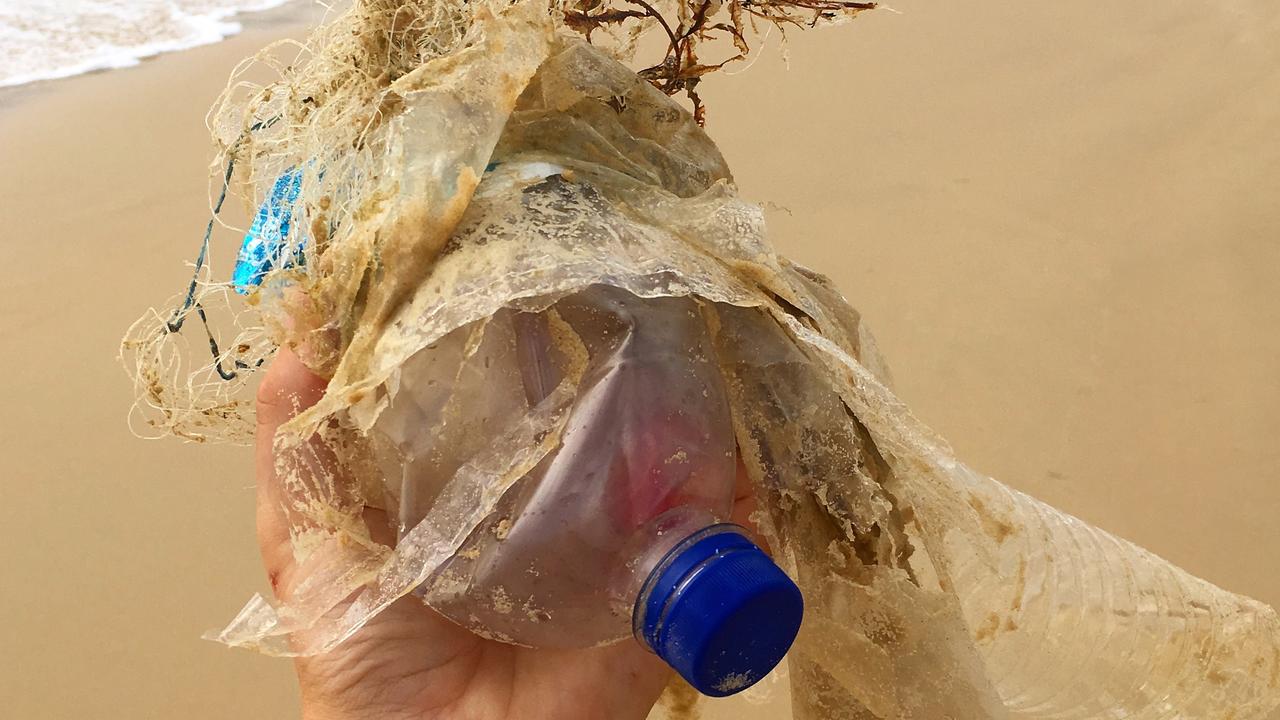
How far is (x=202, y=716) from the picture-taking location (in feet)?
4.16

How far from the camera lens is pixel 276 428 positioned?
720 mm

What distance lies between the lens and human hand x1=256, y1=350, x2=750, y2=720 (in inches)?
28.8

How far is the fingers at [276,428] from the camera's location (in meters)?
0.70

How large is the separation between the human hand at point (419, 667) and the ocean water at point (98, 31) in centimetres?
231

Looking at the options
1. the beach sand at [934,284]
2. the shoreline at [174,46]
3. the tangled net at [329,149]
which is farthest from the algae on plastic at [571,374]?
the shoreline at [174,46]

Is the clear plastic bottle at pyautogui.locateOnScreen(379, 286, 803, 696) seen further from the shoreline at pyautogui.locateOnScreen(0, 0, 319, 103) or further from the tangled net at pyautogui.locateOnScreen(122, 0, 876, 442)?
the shoreline at pyautogui.locateOnScreen(0, 0, 319, 103)

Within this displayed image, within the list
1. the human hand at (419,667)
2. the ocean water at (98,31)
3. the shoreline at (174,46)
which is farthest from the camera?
the ocean water at (98,31)

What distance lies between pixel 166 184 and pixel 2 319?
46cm

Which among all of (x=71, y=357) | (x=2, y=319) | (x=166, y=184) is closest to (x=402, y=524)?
(x=71, y=357)

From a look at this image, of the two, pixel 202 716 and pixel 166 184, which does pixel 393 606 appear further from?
pixel 166 184

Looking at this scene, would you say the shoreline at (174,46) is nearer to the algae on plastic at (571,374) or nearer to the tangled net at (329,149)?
the tangled net at (329,149)

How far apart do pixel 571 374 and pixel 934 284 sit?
3.72 ft

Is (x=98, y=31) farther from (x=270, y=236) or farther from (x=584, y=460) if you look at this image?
(x=584, y=460)

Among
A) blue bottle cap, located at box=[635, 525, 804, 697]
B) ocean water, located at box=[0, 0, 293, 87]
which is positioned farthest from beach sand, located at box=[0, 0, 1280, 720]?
blue bottle cap, located at box=[635, 525, 804, 697]
